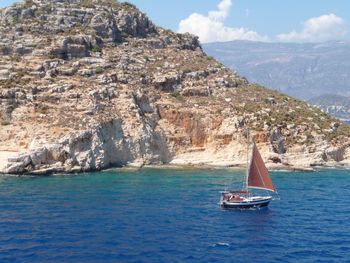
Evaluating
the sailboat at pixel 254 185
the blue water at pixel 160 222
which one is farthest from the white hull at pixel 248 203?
the blue water at pixel 160 222

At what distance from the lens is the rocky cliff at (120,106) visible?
93.2 metres

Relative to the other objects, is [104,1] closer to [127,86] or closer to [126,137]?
[127,86]

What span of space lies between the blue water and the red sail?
10.8ft

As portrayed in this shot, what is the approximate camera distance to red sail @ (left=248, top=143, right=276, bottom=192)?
69.0 meters

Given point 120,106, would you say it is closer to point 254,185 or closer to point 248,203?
point 254,185

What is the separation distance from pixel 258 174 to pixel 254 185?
1.63m

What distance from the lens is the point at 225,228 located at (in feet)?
185

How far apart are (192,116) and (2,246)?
64364mm

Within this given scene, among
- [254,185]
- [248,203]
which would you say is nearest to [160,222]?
[248,203]

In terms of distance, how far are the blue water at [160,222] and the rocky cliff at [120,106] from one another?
11.9m

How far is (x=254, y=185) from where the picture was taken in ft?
229

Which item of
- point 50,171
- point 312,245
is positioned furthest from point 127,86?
point 312,245

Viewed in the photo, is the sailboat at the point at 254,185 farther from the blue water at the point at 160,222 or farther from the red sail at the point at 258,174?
the blue water at the point at 160,222

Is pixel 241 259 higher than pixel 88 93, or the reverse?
pixel 88 93
